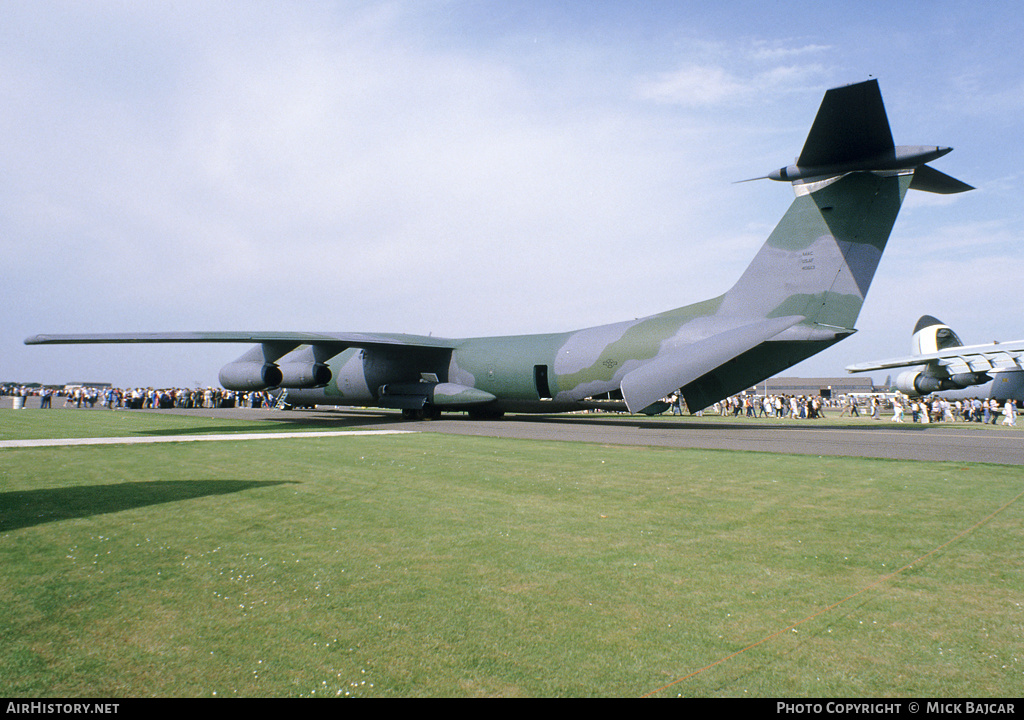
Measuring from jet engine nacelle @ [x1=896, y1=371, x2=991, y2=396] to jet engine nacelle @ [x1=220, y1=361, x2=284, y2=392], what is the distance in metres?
32.8

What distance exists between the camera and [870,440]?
1426 cm

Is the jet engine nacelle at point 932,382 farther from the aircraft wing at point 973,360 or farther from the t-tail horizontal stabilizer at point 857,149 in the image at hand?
the t-tail horizontal stabilizer at point 857,149

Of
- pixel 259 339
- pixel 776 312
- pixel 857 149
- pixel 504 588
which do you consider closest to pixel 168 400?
pixel 259 339

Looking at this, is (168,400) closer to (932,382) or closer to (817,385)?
(932,382)

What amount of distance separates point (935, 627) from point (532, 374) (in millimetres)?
17442

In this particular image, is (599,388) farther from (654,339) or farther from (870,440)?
(870,440)

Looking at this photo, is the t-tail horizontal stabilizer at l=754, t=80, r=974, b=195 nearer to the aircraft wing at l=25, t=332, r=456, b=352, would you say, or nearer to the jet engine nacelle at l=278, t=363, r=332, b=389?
the aircraft wing at l=25, t=332, r=456, b=352

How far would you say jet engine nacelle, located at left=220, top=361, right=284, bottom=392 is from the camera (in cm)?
2050

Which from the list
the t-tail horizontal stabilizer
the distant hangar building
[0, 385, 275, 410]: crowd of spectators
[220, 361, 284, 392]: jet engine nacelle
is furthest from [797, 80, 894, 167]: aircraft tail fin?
the distant hangar building

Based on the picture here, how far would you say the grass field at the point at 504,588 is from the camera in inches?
105

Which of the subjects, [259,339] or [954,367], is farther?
[954,367]

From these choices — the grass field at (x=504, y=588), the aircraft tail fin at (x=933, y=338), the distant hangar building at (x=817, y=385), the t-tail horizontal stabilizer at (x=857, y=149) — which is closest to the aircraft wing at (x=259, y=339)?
the grass field at (x=504, y=588)

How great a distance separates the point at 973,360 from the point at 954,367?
0.84 metres

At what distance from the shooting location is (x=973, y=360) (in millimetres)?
27984
